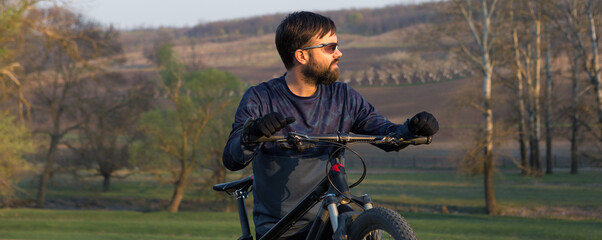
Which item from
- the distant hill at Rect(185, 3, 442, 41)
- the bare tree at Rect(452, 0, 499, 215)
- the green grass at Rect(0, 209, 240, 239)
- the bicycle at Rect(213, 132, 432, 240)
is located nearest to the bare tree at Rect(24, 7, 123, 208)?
the green grass at Rect(0, 209, 240, 239)

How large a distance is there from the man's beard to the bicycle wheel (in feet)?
2.62

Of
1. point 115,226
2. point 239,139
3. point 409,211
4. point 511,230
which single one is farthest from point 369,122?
point 409,211

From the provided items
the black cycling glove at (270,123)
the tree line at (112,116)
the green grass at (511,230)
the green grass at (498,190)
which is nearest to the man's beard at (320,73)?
the black cycling glove at (270,123)

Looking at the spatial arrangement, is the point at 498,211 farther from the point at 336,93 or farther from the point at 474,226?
the point at 336,93

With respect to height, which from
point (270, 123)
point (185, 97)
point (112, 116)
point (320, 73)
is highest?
point (320, 73)

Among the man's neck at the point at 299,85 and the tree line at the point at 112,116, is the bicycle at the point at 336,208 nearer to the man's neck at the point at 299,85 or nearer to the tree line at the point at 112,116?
the man's neck at the point at 299,85

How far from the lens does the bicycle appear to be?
9.23 feet

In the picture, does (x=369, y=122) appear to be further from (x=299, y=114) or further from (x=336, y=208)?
(x=336, y=208)

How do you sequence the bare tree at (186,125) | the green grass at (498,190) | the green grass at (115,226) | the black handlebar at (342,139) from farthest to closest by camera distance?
the bare tree at (186,125) → the green grass at (498,190) → the green grass at (115,226) → the black handlebar at (342,139)

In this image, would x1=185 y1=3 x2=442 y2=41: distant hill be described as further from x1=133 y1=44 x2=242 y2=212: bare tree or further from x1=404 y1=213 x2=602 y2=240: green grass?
x1=404 y1=213 x2=602 y2=240: green grass

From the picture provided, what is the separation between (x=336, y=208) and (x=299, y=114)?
1.98ft

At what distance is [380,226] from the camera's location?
9.29ft

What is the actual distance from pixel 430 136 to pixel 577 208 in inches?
1256

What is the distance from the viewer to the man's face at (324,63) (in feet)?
11.3
